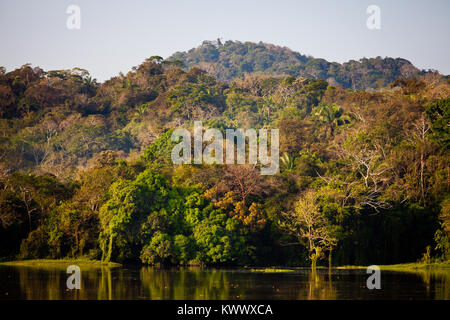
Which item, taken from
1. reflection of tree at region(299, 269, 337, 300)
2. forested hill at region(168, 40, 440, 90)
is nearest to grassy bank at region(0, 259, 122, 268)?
reflection of tree at region(299, 269, 337, 300)

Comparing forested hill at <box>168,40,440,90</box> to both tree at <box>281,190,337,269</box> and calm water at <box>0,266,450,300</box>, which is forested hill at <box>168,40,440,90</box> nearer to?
tree at <box>281,190,337,269</box>

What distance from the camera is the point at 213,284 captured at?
72.2 feet

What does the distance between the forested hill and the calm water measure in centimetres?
5957

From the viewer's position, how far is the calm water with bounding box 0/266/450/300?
18891mm

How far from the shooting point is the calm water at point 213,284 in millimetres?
18891

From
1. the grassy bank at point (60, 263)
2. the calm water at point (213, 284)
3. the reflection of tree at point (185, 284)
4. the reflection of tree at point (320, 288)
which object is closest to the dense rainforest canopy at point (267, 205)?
the grassy bank at point (60, 263)

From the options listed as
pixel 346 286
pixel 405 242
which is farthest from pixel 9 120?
pixel 346 286

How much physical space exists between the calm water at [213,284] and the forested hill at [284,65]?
5957 cm

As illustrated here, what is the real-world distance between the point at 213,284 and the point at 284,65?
367 feet

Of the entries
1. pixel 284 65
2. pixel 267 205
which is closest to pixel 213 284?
pixel 267 205

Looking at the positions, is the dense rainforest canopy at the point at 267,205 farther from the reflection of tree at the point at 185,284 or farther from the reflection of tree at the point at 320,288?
the reflection of tree at the point at 320,288

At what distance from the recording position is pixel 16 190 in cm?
3497

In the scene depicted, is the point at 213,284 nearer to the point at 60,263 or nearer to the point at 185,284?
the point at 185,284

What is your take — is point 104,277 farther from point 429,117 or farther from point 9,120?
point 9,120
